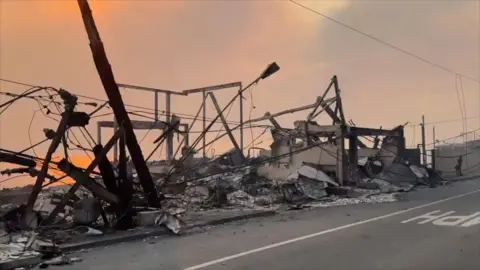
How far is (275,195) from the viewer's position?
20469mm

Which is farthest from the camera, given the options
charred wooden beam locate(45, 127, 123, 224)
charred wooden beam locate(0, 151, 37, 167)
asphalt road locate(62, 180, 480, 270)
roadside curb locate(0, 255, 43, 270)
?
charred wooden beam locate(45, 127, 123, 224)

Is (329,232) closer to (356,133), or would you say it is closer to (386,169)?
(356,133)

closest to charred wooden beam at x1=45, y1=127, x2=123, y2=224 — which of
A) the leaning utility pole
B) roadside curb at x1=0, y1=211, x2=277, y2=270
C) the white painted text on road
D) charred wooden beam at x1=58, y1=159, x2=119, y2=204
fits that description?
charred wooden beam at x1=58, y1=159, x2=119, y2=204

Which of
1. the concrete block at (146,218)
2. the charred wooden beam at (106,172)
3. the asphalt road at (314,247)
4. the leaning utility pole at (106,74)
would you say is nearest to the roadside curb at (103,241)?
the asphalt road at (314,247)

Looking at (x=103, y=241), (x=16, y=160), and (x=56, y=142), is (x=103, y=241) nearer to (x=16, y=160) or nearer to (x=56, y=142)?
Result: (x=56, y=142)

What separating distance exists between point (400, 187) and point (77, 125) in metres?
20.2

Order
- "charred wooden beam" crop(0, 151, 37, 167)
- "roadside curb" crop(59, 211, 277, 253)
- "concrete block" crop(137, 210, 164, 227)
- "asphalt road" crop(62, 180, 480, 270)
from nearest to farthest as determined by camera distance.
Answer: "asphalt road" crop(62, 180, 480, 270) < "roadside curb" crop(59, 211, 277, 253) < "charred wooden beam" crop(0, 151, 37, 167) < "concrete block" crop(137, 210, 164, 227)

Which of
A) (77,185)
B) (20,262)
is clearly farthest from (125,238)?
(20,262)

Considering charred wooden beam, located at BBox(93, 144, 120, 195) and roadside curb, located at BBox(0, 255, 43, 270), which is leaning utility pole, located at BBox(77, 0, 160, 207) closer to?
charred wooden beam, located at BBox(93, 144, 120, 195)

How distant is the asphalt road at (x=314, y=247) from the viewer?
318 inches

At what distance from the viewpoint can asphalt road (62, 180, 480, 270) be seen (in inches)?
318

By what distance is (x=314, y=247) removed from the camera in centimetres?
960

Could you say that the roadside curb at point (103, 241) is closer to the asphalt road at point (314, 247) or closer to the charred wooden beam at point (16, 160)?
the asphalt road at point (314, 247)

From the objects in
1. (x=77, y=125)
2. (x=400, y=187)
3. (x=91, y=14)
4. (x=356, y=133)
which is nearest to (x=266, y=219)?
(x=77, y=125)
